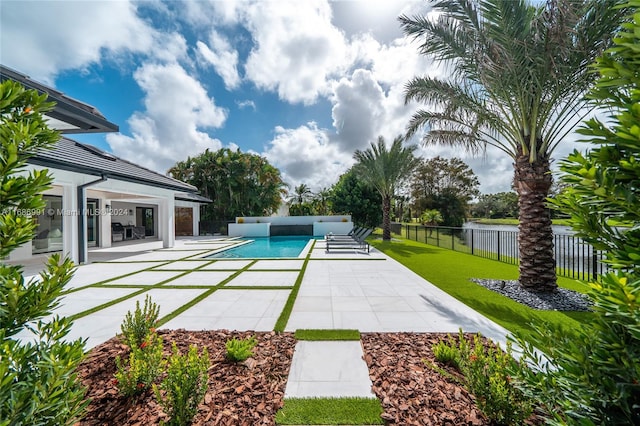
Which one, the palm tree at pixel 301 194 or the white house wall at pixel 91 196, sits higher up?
the palm tree at pixel 301 194

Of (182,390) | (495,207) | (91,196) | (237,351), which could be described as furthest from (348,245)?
(495,207)

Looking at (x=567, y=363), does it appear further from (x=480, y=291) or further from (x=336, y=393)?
(x=480, y=291)

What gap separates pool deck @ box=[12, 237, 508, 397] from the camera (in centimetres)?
342

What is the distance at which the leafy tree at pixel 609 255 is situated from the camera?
3.70 ft

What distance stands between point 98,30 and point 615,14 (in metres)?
12.8

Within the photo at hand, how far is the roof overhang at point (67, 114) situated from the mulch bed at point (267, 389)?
4103 millimetres

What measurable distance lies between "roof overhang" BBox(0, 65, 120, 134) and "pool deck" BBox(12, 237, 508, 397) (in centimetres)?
320

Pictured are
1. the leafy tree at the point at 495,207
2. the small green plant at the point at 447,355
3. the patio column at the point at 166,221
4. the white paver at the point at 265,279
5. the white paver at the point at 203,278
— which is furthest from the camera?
the leafy tree at the point at 495,207

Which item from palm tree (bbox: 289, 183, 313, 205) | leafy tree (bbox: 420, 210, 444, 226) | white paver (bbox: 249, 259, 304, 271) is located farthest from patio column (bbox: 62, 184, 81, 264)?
leafy tree (bbox: 420, 210, 444, 226)

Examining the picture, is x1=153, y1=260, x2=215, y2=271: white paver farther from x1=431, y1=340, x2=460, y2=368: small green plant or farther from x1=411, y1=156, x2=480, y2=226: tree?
x1=411, y1=156, x2=480, y2=226: tree

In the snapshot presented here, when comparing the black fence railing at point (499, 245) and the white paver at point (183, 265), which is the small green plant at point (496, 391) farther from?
the white paver at point (183, 265)

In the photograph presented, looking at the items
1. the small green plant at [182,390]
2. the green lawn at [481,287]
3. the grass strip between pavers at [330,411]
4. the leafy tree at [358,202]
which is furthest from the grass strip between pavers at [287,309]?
the leafy tree at [358,202]

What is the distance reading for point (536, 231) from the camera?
19.9 ft

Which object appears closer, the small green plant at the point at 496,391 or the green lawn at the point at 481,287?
the small green plant at the point at 496,391
